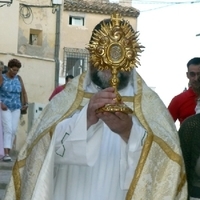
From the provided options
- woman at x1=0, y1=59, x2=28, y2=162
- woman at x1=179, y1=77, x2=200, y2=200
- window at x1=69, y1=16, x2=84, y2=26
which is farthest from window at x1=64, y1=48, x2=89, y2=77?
woman at x1=179, y1=77, x2=200, y2=200

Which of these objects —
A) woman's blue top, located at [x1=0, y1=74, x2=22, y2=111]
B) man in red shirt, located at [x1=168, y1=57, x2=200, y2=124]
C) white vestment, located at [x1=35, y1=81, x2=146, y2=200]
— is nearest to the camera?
white vestment, located at [x1=35, y1=81, x2=146, y2=200]

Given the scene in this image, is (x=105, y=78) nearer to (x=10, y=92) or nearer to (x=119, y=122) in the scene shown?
(x=119, y=122)

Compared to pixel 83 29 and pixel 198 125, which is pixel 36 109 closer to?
pixel 198 125

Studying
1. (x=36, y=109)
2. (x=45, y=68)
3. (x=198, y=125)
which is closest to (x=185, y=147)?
(x=198, y=125)

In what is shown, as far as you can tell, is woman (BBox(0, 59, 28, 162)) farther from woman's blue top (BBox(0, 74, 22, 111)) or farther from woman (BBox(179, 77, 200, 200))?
woman (BBox(179, 77, 200, 200))

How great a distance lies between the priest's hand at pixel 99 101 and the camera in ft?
11.9

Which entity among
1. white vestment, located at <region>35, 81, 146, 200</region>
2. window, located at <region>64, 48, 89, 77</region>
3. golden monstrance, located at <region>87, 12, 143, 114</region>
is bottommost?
window, located at <region>64, 48, 89, 77</region>

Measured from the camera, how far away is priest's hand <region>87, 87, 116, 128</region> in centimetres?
363

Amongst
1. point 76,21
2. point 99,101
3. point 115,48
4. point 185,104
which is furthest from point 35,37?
point 76,21

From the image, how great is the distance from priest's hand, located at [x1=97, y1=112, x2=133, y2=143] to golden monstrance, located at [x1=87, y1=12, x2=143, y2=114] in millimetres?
55

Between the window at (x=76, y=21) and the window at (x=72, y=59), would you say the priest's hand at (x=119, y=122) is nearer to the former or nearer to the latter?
the window at (x=72, y=59)

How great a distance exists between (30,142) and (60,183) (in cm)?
33

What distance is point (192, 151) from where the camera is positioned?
4.27 meters

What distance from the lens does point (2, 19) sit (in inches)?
675
